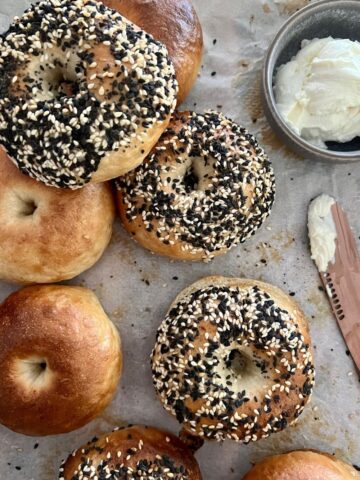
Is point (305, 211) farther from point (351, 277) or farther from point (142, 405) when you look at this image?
point (142, 405)

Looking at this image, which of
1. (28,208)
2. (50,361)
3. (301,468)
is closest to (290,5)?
(28,208)

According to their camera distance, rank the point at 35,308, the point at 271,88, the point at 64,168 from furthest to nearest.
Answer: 1. the point at 271,88
2. the point at 35,308
3. the point at 64,168

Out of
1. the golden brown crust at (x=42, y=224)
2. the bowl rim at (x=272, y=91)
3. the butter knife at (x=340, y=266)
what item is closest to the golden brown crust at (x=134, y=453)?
the golden brown crust at (x=42, y=224)

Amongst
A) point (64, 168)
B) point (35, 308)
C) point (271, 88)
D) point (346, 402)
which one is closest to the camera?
point (64, 168)

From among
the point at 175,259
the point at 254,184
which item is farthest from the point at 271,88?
the point at 175,259

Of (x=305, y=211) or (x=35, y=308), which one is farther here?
(x=305, y=211)

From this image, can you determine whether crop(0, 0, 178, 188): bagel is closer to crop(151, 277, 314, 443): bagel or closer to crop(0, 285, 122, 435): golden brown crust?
crop(0, 285, 122, 435): golden brown crust

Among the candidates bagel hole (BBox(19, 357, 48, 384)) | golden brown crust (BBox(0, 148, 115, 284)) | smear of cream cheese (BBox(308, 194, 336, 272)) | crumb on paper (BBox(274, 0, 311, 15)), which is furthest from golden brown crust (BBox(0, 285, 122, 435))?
crumb on paper (BBox(274, 0, 311, 15))
